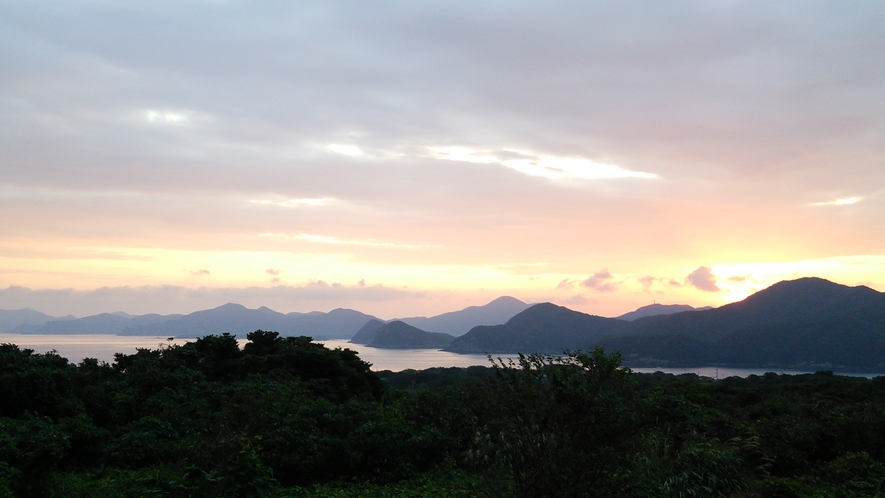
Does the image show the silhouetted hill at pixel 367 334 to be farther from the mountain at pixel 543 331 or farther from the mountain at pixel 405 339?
the mountain at pixel 543 331

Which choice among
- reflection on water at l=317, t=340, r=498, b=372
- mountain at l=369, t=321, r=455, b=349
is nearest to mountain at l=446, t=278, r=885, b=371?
reflection on water at l=317, t=340, r=498, b=372

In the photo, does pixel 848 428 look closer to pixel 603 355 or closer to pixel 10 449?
pixel 603 355

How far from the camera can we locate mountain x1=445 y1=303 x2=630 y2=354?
111 meters

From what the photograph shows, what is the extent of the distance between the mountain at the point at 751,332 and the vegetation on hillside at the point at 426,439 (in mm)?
62212

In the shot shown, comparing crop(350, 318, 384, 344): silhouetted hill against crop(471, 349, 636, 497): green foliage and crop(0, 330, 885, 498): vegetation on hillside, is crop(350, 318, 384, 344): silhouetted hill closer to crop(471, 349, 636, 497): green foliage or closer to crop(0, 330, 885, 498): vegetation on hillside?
crop(0, 330, 885, 498): vegetation on hillside

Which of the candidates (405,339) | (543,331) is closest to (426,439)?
(543,331)

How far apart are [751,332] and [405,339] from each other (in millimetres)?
86800

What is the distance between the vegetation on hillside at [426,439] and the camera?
533 cm

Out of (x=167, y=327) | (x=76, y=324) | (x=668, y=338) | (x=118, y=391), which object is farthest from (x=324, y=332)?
(x=118, y=391)

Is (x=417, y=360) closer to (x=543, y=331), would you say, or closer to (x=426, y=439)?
(x=543, y=331)

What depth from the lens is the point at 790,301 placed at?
3979 inches

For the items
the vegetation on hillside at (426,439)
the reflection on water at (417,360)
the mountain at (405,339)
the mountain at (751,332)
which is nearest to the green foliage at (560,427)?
the vegetation on hillside at (426,439)

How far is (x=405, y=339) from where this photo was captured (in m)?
154

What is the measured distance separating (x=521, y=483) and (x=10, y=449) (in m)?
6.49
